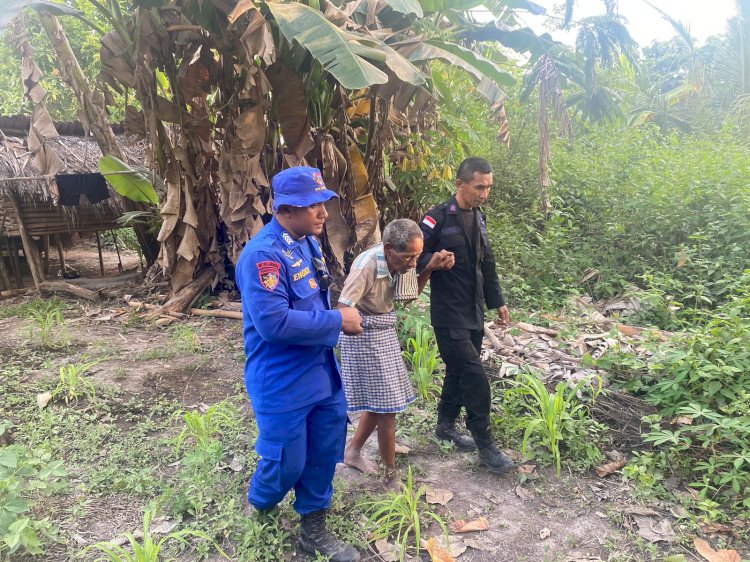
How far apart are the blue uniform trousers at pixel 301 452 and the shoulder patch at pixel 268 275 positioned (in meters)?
0.56

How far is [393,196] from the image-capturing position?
24.0 ft

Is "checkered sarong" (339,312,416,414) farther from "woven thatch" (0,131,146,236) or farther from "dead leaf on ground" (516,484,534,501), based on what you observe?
"woven thatch" (0,131,146,236)

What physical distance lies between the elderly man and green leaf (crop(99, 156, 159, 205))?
488 cm

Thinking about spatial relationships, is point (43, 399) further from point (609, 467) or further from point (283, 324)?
point (609, 467)

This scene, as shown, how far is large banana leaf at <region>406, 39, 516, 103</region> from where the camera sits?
15.4ft

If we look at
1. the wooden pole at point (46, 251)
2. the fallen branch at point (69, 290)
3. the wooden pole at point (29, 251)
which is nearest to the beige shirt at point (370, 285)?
the fallen branch at point (69, 290)

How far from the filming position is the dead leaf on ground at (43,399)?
149 inches

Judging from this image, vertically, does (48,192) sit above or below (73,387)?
above

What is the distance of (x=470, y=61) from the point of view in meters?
4.88

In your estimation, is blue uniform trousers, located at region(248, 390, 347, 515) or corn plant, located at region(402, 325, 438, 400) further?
corn plant, located at region(402, 325, 438, 400)

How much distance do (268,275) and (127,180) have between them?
5473 mm

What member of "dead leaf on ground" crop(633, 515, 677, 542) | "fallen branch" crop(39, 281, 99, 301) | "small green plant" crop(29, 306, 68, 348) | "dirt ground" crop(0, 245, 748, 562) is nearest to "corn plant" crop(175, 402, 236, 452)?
"dirt ground" crop(0, 245, 748, 562)

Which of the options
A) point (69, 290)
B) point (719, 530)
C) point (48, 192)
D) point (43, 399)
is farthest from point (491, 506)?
point (48, 192)

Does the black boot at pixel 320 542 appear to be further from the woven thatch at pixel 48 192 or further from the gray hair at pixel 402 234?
the woven thatch at pixel 48 192
